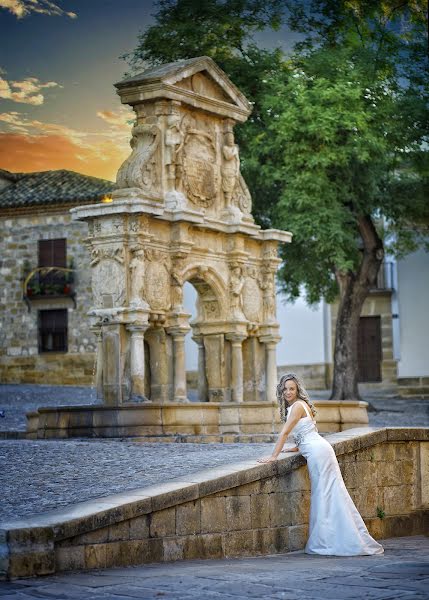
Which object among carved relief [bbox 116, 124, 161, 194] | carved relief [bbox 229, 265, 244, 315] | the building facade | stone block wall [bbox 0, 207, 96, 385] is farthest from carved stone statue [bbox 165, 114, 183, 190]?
stone block wall [bbox 0, 207, 96, 385]

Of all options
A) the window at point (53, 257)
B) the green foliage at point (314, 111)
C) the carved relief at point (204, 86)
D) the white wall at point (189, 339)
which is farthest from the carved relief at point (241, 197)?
the white wall at point (189, 339)

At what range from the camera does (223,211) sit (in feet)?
78.0

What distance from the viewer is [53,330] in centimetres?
4472

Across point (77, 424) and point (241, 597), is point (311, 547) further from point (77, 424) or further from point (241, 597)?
point (77, 424)

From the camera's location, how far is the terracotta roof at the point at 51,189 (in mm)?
43750

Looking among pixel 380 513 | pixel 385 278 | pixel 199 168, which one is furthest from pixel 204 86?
pixel 385 278

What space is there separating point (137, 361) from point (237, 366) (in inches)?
125

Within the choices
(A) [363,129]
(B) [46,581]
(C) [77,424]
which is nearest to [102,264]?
(C) [77,424]

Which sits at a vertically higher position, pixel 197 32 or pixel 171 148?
pixel 197 32

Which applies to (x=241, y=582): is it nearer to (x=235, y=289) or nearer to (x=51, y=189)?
(x=235, y=289)

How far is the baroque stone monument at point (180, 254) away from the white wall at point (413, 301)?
69.8ft

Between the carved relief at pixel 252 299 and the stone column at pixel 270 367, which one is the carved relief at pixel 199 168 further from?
the stone column at pixel 270 367

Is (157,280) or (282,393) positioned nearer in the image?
(282,393)

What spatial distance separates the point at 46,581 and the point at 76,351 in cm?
3504
